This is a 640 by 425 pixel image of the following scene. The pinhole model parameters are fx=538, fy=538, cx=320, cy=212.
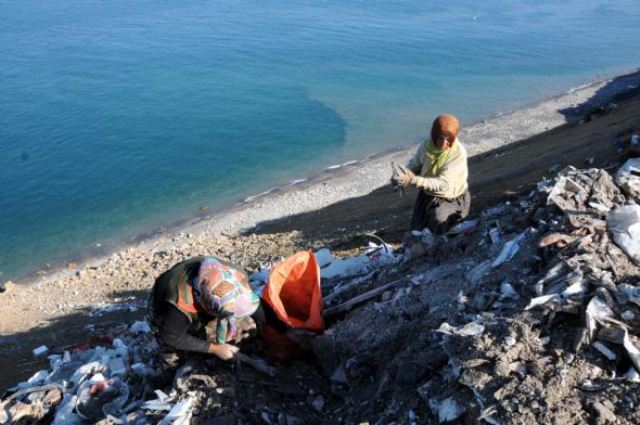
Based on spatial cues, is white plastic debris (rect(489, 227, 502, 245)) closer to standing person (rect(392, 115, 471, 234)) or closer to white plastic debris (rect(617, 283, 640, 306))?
standing person (rect(392, 115, 471, 234))

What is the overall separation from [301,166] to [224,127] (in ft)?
18.0

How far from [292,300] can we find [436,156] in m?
2.22

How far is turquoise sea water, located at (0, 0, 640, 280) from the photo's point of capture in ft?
71.1

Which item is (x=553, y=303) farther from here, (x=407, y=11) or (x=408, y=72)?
(x=407, y=11)

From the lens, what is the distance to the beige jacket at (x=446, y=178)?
5.84 m

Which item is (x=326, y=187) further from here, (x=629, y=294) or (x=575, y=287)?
(x=629, y=294)

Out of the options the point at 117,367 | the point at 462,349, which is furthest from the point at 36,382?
the point at 462,349

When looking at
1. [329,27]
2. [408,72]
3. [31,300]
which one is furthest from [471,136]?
[329,27]

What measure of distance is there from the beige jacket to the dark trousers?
0.68 feet

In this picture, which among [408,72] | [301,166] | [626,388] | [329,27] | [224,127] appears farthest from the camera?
[329,27]

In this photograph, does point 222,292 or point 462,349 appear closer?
point 462,349

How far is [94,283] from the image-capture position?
13586 millimetres

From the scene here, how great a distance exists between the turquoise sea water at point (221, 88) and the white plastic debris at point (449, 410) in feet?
56.6

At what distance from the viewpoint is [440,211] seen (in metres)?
6.30
